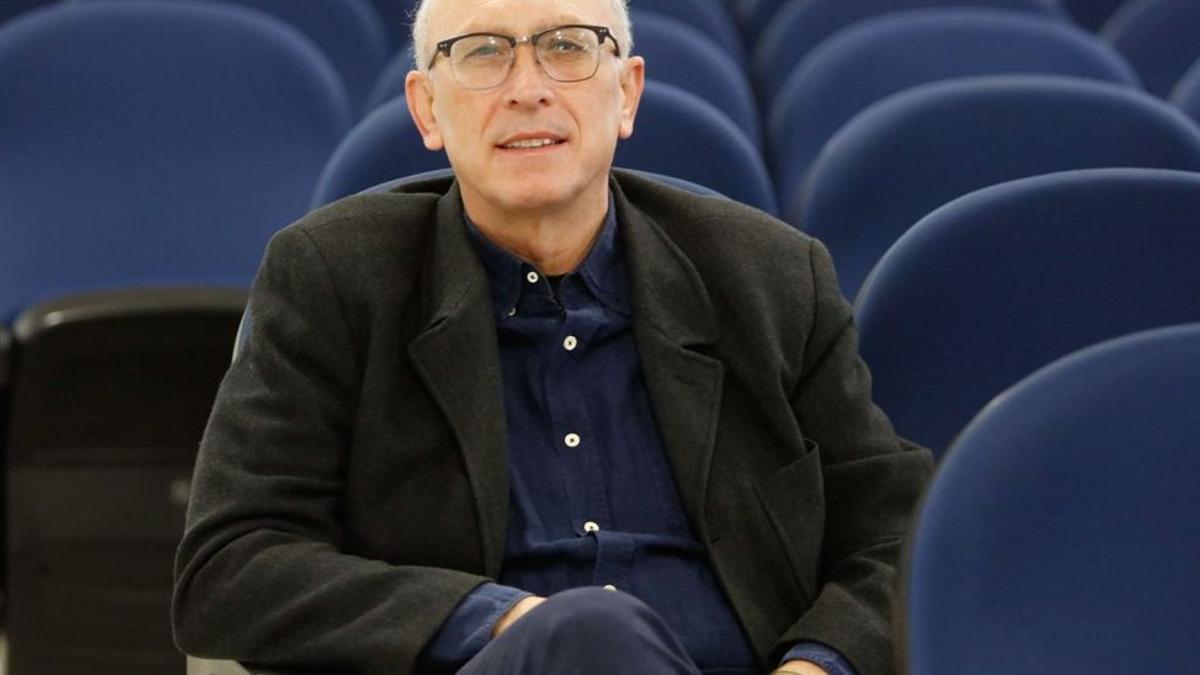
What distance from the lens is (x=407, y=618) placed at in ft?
6.01

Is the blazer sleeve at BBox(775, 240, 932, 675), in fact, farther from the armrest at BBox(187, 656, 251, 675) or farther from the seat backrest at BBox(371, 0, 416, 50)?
the seat backrest at BBox(371, 0, 416, 50)

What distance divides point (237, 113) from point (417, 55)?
5.99 feet

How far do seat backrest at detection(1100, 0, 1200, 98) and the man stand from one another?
10.8 feet

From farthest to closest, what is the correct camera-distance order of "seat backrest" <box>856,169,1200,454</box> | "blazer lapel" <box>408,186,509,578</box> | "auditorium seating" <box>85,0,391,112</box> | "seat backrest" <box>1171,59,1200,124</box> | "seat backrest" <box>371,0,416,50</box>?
1. "seat backrest" <box>371,0,416,50</box>
2. "auditorium seating" <box>85,0,391,112</box>
3. "seat backrest" <box>1171,59,1200,124</box>
4. "seat backrest" <box>856,169,1200,454</box>
5. "blazer lapel" <box>408,186,509,578</box>

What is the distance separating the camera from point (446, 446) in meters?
1.99

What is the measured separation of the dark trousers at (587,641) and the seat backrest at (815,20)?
355cm

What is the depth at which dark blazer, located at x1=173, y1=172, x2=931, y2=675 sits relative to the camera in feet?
6.11

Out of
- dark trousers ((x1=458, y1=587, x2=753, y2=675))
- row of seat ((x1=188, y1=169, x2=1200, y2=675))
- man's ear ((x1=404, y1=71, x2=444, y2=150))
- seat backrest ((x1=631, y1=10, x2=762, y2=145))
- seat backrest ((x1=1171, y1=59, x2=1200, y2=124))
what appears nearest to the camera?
row of seat ((x1=188, y1=169, x2=1200, y2=675))

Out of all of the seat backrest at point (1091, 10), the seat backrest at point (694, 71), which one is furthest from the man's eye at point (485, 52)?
the seat backrest at point (1091, 10)

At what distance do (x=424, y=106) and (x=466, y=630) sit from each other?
2.13ft

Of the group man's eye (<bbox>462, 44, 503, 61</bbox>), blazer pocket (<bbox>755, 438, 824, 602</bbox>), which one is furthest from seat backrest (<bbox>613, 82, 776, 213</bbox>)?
blazer pocket (<bbox>755, 438, 824, 602</bbox>)

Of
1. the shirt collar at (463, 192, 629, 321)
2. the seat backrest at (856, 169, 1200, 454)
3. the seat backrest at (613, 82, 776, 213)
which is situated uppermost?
the shirt collar at (463, 192, 629, 321)

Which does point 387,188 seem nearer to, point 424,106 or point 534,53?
point 424,106

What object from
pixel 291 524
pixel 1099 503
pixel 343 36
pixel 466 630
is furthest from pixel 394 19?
pixel 1099 503
